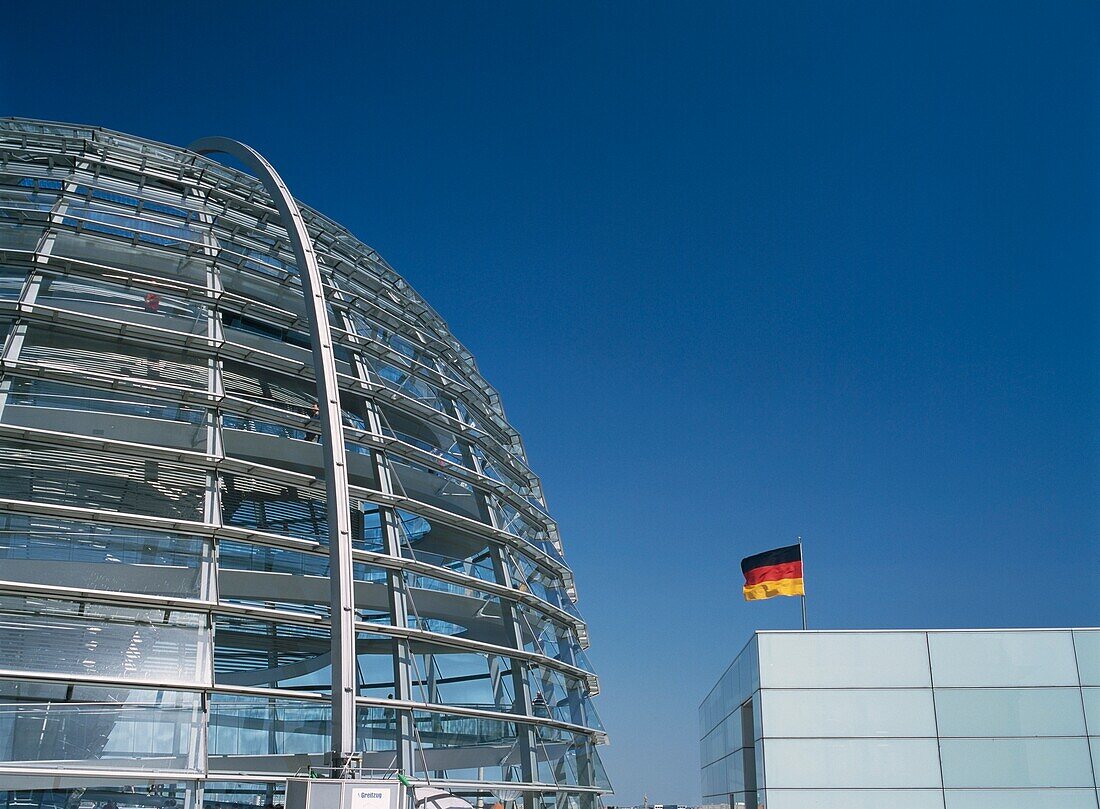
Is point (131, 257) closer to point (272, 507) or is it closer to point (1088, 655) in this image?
point (272, 507)

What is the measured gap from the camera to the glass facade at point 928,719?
2462 centimetres

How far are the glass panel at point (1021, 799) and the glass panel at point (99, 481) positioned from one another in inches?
737

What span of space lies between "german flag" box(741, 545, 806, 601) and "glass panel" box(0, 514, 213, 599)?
19160 millimetres

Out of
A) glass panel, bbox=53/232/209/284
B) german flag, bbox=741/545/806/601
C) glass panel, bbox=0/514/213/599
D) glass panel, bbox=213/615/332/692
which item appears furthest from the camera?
german flag, bbox=741/545/806/601

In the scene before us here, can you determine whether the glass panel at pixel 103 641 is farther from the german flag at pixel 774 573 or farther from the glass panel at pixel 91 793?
the german flag at pixel 774 573

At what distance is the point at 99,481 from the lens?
56.3 feet

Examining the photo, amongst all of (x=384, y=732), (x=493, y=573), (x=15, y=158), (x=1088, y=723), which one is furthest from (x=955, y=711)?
(x=15, y=158)

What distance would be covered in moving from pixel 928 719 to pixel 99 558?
19.2 m

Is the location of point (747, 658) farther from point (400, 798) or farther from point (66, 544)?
point (66, 544)

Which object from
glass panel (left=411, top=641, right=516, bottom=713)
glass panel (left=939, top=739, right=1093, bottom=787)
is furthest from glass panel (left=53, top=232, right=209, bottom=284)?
glass panel (left=939, top=739, right=1093, bottom=787)

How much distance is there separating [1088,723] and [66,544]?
22603 millimetres

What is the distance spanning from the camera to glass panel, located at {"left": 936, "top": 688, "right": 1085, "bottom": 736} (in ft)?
81.2

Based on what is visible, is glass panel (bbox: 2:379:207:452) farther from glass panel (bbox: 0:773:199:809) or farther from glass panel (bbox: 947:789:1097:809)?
glass panel (bbox: 947:789:1097:809)

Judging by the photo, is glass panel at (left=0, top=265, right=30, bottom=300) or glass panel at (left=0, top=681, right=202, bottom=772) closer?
glass panel at (left=0, top=681, right=202, bottom=772)
